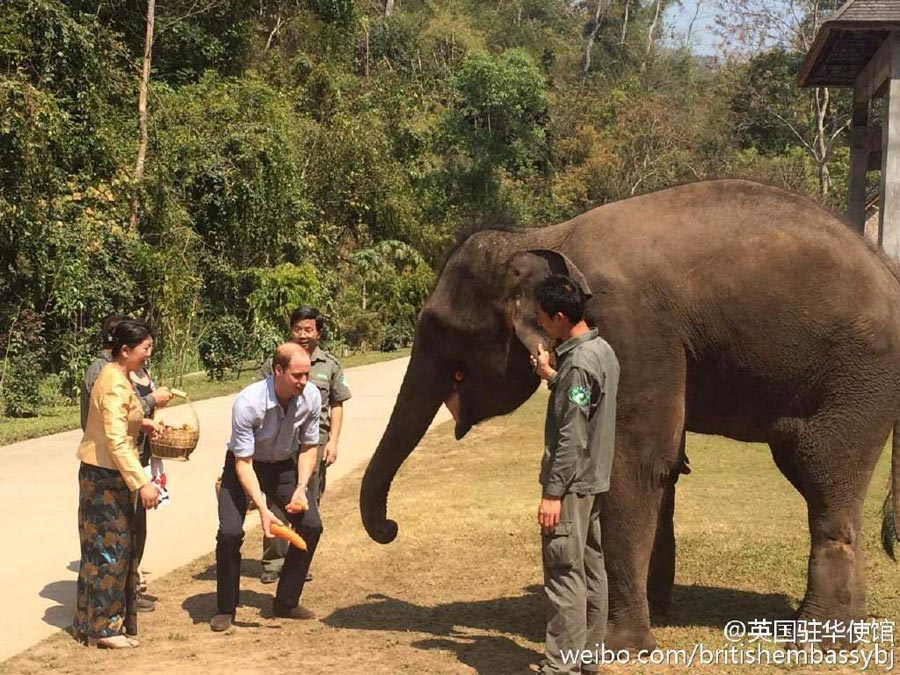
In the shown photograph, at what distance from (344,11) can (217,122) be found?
9252mm

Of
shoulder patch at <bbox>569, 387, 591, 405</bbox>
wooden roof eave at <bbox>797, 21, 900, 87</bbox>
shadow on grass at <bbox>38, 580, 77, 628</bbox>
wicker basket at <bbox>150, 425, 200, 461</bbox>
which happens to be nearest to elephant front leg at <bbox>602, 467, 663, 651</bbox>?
shoulder patch at <bbox>569, 387, 591, 405</bbox>

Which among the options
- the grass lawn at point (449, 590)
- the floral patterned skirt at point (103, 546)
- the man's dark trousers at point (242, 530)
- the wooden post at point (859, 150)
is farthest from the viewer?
the wooden post at point (859, 150)

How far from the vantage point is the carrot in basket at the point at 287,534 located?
19.6 ft

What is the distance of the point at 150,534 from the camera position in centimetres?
877

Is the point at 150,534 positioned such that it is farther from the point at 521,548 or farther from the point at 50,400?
the point at 50,400

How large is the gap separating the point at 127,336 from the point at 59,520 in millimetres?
3810

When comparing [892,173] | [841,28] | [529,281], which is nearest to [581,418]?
[529,281]

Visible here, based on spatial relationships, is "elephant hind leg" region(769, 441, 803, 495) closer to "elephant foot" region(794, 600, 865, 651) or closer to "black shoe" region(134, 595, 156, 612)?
"elephant foot" region(794, 600, 865, 651)

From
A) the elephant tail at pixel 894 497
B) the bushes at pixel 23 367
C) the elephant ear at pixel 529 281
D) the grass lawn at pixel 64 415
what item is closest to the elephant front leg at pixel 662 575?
the elephant tail at pixel 894 497

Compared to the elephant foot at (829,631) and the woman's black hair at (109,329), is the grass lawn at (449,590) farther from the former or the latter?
the woman's black hair at (109,329)

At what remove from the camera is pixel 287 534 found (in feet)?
19.8

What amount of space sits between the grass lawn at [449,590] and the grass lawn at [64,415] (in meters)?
4.48

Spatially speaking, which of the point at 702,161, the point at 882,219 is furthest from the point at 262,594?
the point at 702,161

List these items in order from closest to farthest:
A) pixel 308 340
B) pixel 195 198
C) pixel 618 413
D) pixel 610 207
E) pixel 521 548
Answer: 1. pixel 618 413
2. pixel 610 207
3. pixel 308 340
4. pixel 521 548
5. pixel 195 198
